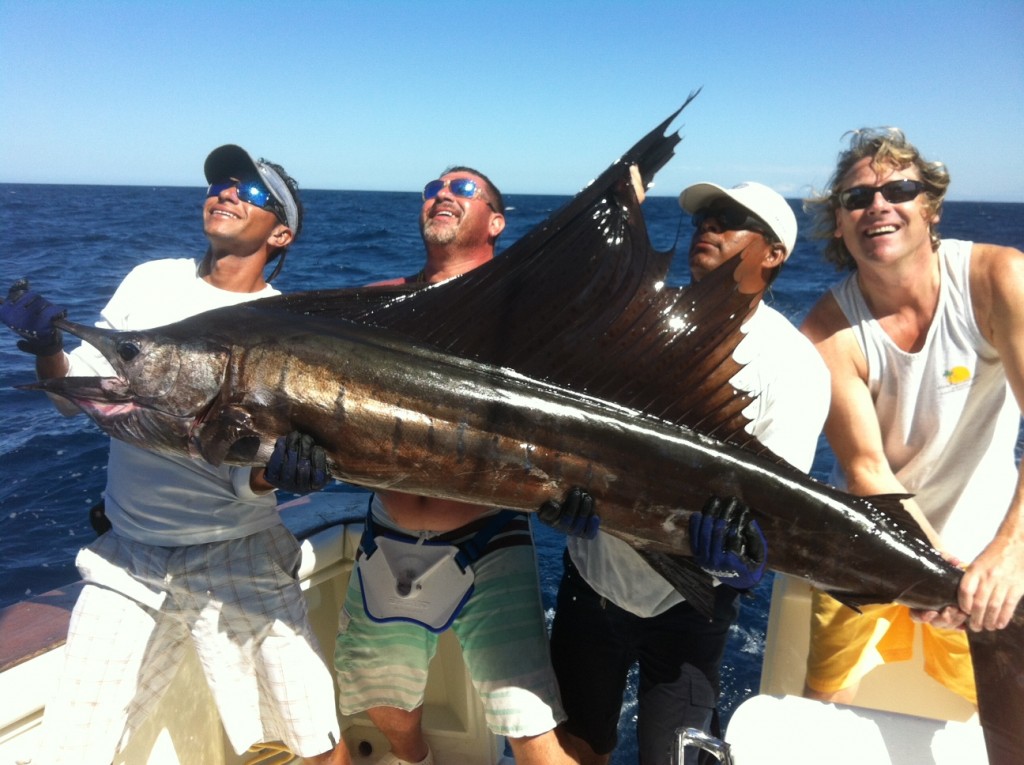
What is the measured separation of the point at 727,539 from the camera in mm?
1692

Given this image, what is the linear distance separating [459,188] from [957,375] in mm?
1763

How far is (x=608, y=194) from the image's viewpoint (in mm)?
1762

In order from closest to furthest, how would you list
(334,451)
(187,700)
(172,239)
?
(334,451) < (187,700) < (172,239)

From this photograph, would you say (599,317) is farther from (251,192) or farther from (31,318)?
(31,318)

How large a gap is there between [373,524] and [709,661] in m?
1.10

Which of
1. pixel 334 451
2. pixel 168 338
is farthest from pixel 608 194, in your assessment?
pixel 168 338

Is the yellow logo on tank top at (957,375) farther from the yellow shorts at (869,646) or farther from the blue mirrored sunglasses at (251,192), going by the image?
the blue mirrored sunglasses at (251,192)

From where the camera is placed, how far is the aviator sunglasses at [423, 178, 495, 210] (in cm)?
262

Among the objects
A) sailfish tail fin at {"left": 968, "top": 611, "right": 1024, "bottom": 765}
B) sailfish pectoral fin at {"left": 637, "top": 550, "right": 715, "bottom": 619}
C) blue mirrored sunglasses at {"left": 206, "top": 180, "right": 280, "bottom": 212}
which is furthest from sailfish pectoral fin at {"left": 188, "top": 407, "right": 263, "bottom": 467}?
sailfish tail fin at {"left": 968, "top": 611, "right": 1024, "bottom": 765}

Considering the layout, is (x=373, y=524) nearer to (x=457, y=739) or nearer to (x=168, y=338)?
(x=168, y=338)

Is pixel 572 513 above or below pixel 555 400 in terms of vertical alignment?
below

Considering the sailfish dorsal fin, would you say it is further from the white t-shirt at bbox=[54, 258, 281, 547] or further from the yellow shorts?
the yellow shorts

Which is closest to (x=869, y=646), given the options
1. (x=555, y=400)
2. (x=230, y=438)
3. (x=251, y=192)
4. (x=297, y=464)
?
(x=555, y=400)

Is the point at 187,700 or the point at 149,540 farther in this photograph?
the point at 187,700
